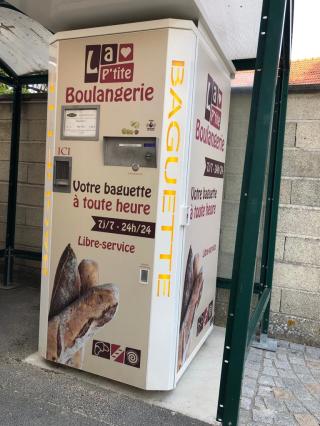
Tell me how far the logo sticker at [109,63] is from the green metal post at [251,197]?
0.78 m

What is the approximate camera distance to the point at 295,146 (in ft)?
10.8

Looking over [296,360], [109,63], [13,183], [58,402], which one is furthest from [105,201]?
[13,183]

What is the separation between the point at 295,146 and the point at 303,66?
172cm

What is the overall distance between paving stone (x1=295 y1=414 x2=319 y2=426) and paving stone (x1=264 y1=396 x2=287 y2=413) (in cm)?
9

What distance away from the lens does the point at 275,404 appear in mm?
2432

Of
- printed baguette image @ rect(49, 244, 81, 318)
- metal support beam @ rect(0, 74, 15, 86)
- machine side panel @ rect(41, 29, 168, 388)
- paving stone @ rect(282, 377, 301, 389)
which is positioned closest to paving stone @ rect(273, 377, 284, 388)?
paving stone @ rect(282, 377, 301, 389)

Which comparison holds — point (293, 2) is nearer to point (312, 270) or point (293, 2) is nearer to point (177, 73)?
point (177, 73)

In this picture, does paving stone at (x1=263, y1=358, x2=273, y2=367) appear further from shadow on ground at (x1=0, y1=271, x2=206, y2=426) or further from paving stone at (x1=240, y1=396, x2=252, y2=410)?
shadow on ground at (x1=0, y1=271, x2=206, y2=426)

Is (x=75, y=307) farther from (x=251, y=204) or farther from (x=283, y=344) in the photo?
(x=283, y=344)

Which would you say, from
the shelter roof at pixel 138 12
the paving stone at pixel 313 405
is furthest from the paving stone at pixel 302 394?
the shelter roof at pixel 138 12

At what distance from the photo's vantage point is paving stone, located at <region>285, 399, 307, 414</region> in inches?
93.7

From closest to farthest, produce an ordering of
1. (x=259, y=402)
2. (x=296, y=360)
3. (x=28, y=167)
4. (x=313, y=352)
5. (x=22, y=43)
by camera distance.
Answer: (x=259, y=402)
(x=296, y=360)
(x=313, y=352)
(x=22, y=43)
(x=28, y=167)

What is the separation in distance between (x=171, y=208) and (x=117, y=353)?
96cm

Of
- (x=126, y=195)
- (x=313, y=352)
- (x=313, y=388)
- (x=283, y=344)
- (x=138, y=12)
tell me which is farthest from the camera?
(x=283, y=344)
